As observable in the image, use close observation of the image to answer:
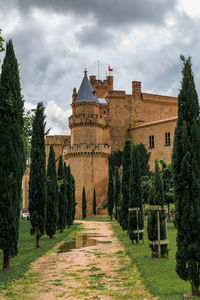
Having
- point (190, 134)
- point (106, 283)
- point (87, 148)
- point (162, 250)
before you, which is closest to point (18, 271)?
point (106, 283)

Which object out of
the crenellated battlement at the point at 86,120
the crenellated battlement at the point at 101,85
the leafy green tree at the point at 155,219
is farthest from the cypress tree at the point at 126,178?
the crenellated battlement at the point at 101,85

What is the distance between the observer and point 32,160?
15.7 metres

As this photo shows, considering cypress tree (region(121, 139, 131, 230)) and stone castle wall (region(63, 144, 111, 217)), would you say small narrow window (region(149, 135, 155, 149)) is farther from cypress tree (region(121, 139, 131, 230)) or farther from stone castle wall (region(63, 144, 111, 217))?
cypress tree (region(121, 139, 131, 230))

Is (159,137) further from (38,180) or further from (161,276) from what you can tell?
(161,276)

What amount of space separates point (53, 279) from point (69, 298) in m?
1.90

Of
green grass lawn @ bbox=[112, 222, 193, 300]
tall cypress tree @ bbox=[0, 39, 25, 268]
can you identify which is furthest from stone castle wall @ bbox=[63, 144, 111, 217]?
tall cypress tree @ bbox=[0, 39, 25, 268]

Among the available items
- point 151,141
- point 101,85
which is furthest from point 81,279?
point 101,85

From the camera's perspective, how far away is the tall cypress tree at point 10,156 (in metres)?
9.84

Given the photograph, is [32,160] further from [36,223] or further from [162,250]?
[162,250]

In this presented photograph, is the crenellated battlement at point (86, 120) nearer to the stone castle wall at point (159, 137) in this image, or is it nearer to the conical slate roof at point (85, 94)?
the conical slate roof at point (85, 94)

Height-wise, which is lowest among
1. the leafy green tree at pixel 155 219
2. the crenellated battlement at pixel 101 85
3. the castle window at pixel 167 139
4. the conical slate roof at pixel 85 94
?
the leafy green tree at pixel 155 219

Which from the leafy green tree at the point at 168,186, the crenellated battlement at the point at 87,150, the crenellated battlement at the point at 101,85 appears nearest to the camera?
the leafy green tree at the point at 168,186

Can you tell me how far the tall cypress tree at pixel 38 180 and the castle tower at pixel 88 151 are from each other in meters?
29.2

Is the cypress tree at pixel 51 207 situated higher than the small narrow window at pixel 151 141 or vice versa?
the small narrow window at pixel 151 141
